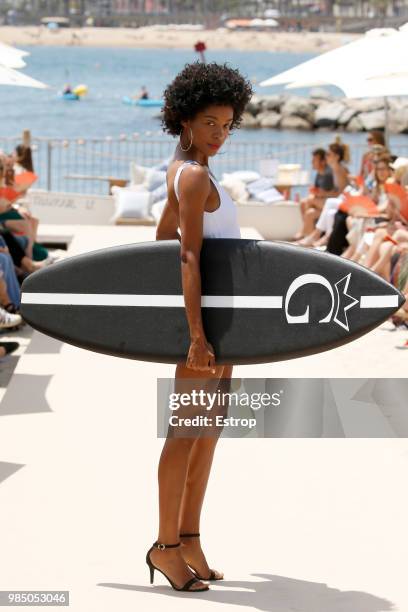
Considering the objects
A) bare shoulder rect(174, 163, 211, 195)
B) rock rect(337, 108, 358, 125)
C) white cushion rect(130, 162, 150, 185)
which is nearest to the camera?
bare shoulder rect(174, 163, 211, 195)

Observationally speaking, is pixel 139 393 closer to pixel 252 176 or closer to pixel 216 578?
pixel 216 578

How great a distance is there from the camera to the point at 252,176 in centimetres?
1623

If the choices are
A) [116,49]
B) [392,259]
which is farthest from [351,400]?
[116,49]

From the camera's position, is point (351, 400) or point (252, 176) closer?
point (351, 400)

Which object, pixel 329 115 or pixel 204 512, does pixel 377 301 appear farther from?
pixel 329 115

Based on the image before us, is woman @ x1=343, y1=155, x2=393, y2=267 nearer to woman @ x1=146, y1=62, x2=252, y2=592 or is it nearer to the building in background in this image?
woman @ x1=146, y1=62, x2=252, y2=592

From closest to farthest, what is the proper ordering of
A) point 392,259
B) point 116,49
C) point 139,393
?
point 139,393 → point 392,259 → point 116,49

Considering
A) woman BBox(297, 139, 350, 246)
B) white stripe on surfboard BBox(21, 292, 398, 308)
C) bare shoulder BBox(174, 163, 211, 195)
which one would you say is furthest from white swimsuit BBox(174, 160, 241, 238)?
→ woman BBox(297, 139, 350, 246)

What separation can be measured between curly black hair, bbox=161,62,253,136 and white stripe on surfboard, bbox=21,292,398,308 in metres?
0.62

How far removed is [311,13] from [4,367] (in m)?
188

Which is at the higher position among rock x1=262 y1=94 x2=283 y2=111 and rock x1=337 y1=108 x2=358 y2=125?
rock x1=262 y1=94 x2=283 y2=111

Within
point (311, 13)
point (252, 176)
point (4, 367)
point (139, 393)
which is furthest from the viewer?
point (311, 13)

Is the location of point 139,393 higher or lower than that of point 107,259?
lower

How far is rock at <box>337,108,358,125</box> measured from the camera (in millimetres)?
60875
